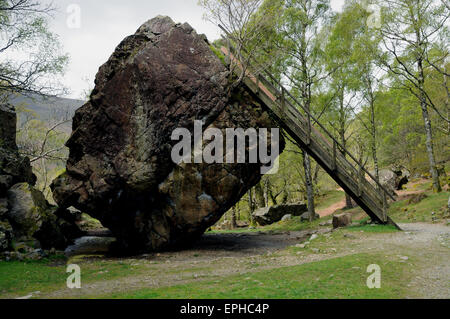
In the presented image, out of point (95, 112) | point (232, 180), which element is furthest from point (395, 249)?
point (95, 112)

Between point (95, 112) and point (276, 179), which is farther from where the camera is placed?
point (276, 179)

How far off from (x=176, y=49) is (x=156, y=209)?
8579mm

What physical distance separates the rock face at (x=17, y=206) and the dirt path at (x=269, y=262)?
6089 millimetres

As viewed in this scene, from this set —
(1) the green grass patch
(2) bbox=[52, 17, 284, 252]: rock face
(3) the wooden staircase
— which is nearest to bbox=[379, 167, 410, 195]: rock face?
(1) the green grass patch

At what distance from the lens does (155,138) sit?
14672 mm

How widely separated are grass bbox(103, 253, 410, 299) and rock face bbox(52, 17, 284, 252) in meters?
6.77

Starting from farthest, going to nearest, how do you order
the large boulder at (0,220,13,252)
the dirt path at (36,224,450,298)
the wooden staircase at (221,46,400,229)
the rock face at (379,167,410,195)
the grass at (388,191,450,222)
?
1. the rock face at (379,167,410,195)
2. the grass at (388,191,450,222)
3. the wooden staircase at (221,46,400,229)
4. the large boulder at (0,220,13,252)
5. the dirt path at (36,224,450,298)

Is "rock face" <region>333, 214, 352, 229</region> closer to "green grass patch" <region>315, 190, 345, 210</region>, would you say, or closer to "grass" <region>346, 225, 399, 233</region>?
"grass" <region>346, 225, 399, 233</region>

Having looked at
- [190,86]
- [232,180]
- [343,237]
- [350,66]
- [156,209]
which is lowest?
[343,237]

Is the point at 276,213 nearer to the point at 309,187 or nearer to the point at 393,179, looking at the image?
the point at 309,187

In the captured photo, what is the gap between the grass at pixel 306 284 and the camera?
238 inches

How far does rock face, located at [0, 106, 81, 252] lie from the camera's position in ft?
46.6

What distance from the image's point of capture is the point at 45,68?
533 inches

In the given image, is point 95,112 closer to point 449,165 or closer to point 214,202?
point 214,202
